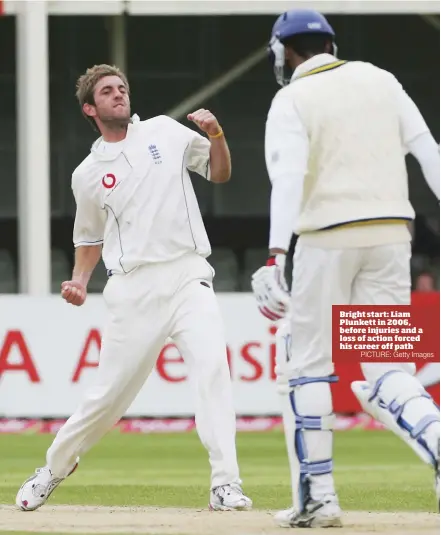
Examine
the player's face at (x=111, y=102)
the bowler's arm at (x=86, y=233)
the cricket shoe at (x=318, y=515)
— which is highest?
the player's face at (x=111, y=102)

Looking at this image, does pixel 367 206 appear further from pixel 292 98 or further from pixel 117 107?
pixel 117 107

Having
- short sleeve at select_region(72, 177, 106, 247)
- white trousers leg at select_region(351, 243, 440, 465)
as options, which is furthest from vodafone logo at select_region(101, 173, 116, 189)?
white trousers leg at select_region(351, 243, 440, 465)

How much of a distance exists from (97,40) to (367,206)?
54.3ft

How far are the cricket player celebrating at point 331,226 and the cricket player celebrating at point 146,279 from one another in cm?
84

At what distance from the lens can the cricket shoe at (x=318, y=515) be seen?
5.73 meters

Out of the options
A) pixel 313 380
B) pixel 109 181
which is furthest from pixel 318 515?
pixel 109 181

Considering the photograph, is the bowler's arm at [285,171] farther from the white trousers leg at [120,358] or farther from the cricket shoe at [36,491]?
the cricket shoe at [36,491]

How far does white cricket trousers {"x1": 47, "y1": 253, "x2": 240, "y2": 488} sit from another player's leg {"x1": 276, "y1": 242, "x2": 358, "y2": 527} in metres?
0.86

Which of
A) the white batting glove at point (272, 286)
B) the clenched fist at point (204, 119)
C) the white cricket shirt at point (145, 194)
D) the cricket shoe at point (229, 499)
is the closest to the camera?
the white batting glove at point (272, 286)

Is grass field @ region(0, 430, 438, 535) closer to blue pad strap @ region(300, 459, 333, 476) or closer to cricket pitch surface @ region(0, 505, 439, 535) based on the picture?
cricket pitch surface @ region(0, 505, 439, 535)

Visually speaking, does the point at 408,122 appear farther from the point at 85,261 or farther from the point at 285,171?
the point at 85,261

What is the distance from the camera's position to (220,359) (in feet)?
21.9

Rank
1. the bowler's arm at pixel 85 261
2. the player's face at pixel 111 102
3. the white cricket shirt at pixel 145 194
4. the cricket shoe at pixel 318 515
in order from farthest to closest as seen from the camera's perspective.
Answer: the bowler's arm at pixel 85 261, the player's face at pixel 111 102, the white cricket shirt at pixel 145 194, the cricket shoe at pixel 318 515

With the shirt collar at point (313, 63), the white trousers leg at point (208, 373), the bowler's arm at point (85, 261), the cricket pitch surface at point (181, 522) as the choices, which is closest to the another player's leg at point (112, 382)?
the white trousers leg at point (208, 373)
